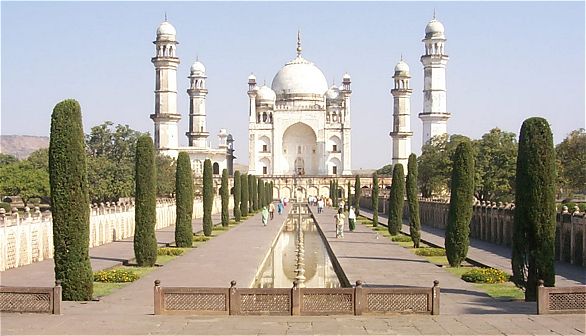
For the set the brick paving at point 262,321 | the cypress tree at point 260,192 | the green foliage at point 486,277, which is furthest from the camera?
the cypress tree at point 260,192

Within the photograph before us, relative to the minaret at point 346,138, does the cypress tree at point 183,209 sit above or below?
below

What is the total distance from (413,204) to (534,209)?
31.9 feet

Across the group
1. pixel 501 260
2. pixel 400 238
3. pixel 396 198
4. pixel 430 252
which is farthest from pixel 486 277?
pixel 396 198

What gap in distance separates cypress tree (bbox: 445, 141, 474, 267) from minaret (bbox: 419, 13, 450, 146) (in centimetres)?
4315

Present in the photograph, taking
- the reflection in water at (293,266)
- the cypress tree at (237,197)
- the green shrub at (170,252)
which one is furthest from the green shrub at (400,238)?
the cypress tree at (237,197)

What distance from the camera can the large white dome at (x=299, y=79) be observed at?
74.4 metres

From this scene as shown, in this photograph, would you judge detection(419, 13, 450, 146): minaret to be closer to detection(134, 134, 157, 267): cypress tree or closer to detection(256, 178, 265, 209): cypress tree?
detection(256, 178, 265, 209): cypress tree

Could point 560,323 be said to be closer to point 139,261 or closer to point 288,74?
point 139,261

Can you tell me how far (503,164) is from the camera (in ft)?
116

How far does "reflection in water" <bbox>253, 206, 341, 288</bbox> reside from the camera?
51.4 ft

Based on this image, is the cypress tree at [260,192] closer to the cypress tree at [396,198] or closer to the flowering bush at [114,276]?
the cypress tree at [396,198]

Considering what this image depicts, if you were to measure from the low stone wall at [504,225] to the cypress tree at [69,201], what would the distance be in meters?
9.46

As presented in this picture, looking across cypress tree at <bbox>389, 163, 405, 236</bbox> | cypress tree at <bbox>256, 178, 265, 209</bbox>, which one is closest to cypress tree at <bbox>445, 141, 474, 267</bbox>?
cypress tree at <bbox>389, 163, 405, 236</bbox>

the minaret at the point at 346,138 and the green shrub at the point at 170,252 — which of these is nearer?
the green shrub at the point at 170,252
